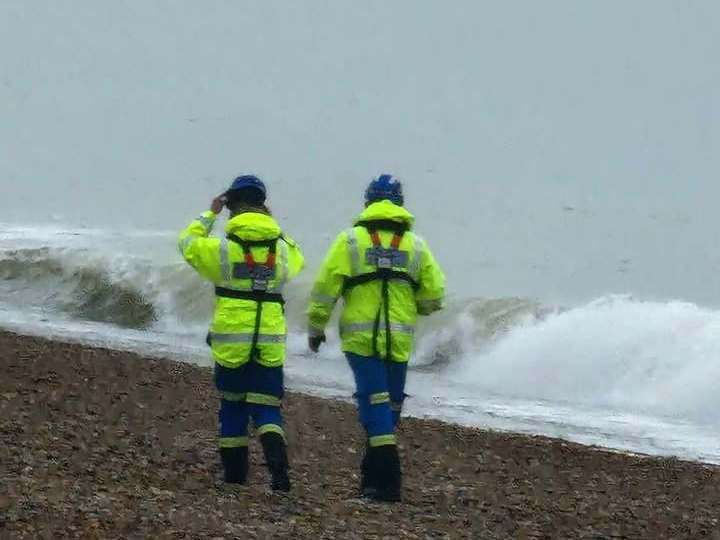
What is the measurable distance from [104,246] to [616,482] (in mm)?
28608

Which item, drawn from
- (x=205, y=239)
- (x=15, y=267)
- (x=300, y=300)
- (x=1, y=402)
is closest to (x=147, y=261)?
(x=15, y=267)

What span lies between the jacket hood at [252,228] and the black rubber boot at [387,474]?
1350mm

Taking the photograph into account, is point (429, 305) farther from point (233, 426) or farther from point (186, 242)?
point (186, 242)

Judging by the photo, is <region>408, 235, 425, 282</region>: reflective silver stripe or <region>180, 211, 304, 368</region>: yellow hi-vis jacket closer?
<region>180, 211, 304, 368</region>: yellow hi-vis jacket

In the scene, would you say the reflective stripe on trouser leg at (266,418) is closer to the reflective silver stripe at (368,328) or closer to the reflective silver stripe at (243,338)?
the reflective silver stripe at (243,338)

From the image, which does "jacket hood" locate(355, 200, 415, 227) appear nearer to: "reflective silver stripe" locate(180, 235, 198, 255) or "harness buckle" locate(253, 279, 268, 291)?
"harness buckle" locate(253, 279, 268, 291)

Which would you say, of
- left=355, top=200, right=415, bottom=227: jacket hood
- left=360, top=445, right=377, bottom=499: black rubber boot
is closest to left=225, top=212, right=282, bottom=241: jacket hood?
left=355, top=200, right=415, bottom=227: jacket hood

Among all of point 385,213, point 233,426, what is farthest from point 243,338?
point 385,213

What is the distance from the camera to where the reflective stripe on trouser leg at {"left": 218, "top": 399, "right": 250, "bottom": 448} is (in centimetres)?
902

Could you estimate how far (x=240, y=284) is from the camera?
8.78 meters

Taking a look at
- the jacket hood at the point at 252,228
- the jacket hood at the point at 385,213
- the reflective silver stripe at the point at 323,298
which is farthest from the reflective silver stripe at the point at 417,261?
the jacket hood at the point at 252,228

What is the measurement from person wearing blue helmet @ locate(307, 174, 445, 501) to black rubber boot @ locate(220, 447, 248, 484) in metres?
0.69

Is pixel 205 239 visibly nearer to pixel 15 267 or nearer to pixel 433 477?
pixel 433 477

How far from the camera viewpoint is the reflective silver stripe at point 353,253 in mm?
8891
